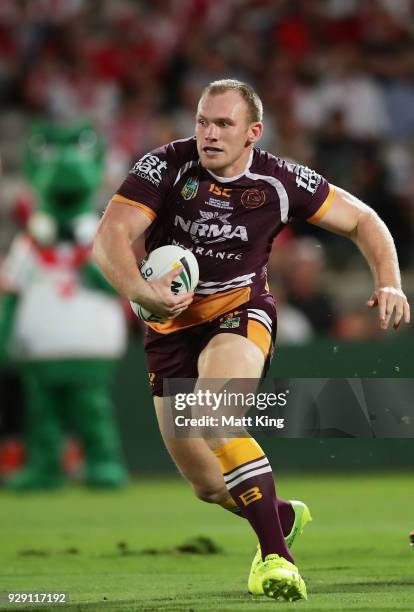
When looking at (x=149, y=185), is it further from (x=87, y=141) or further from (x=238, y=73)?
(x=238, y=73)

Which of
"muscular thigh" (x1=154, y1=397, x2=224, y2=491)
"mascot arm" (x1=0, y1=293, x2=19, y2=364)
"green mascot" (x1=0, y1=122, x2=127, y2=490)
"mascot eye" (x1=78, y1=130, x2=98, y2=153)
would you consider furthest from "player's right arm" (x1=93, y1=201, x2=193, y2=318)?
"mascot arm" (x1=0, y1=293, x2=19, y2=364)

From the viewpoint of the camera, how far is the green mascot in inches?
413

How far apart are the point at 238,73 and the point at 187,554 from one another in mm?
8710

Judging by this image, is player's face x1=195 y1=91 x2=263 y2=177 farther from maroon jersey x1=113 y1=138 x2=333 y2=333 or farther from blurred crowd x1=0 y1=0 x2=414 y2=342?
blurred crowd x1=0 y1=0 x2=414 y2=342

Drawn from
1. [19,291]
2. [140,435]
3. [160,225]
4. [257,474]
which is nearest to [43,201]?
[19,291]

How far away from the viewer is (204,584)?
19.0ft

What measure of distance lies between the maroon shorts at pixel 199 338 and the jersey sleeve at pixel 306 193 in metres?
0.41

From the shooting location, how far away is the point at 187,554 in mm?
7129

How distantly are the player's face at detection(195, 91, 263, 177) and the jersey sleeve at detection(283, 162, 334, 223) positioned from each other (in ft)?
0.99

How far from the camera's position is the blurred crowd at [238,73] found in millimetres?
13977

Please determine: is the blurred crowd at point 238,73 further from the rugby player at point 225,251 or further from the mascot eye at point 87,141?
the rugby player at point 225,251

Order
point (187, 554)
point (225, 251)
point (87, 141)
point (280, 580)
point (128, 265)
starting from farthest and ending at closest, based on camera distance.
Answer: point (87, 141) < point (187, 554) < point (225, 251) < point (128, 265) < point (280, 580)

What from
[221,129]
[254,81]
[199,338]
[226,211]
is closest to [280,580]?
[199,338]

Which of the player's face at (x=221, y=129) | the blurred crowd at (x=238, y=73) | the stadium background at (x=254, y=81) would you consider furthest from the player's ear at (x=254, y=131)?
the blurred crowd at (x=238, y=73)
